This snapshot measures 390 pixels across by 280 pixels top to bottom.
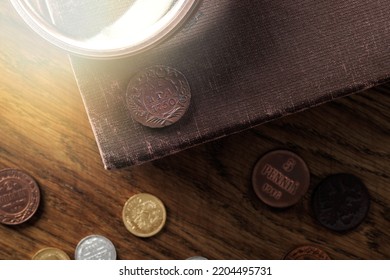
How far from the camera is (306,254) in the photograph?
1347mm

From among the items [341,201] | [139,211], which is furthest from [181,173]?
[341,201]

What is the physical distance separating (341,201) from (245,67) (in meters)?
0.44

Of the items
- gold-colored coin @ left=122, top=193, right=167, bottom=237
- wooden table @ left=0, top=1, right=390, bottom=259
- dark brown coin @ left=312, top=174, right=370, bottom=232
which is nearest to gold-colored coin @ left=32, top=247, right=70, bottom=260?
wooden table @ left=0, top=1, right=390, bottom=259

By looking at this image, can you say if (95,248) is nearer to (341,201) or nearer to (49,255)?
(49,255)

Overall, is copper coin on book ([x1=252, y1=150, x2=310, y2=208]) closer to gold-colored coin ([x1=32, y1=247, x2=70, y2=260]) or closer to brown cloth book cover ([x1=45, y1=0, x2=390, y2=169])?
brown cloth book cover ([x1=45, y1=0, x2=390, y2=169])

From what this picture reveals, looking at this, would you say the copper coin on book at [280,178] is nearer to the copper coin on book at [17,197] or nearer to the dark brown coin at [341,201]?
the dark brown coin at [341,201]

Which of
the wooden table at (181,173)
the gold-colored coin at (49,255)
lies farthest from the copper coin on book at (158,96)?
the gold-colored coin at (49,255)

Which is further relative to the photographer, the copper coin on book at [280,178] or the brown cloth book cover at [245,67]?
the copper coin on book at [280,178]

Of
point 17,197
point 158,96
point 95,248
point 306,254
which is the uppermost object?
point 158,96

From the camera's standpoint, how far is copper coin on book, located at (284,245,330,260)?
4.41ft

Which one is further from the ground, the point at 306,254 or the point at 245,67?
the point at 245,67

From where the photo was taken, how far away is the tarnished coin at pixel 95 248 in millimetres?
1315

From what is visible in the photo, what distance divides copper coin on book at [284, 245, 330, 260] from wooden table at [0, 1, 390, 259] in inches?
0.6

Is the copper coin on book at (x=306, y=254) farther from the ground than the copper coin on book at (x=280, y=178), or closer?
closer
